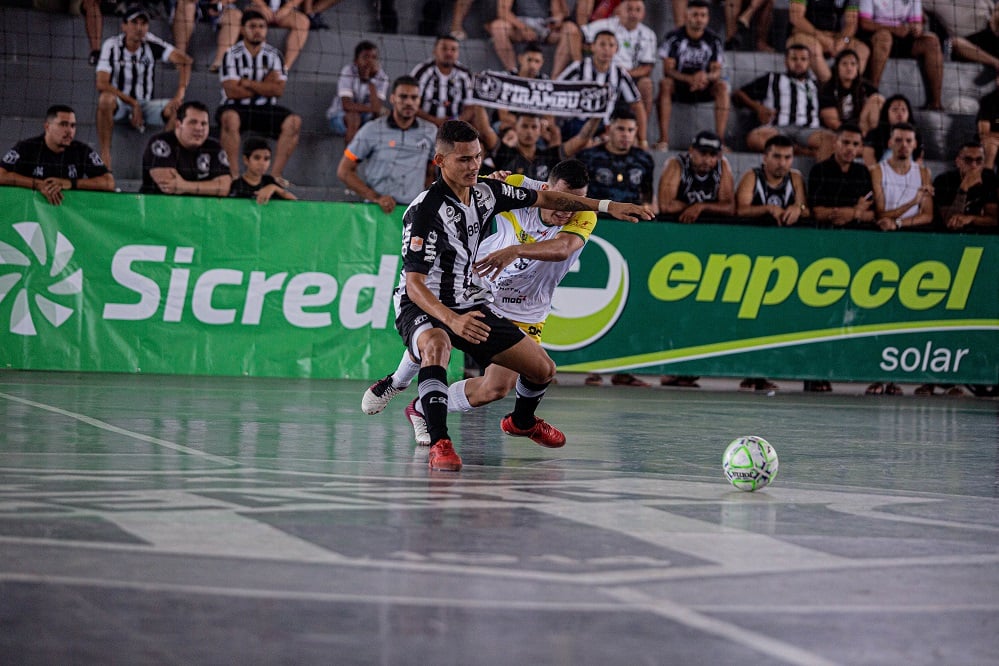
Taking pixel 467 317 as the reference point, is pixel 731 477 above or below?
below

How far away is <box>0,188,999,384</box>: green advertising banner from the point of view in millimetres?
13664

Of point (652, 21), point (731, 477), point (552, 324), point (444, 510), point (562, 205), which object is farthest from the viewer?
point (652, 21)

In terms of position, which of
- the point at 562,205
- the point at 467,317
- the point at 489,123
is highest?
the point at 489,123

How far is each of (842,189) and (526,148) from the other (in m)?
3.83

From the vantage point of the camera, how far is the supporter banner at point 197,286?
44.6ft

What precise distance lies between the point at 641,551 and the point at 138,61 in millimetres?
12312

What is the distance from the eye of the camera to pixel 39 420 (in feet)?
29.5

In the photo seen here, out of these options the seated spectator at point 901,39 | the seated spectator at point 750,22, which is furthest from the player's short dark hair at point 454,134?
the seated spectator at point 901,39

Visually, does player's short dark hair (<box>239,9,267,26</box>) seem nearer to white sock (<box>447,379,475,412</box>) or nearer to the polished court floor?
the polished court floor

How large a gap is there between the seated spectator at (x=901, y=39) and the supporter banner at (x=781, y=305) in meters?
4.05

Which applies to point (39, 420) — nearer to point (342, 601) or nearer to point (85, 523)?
point (85, 523)

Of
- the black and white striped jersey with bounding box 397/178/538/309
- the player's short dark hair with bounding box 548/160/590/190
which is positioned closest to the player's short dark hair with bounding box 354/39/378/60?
the player's short dark hair with bounding box 548/160/590/190

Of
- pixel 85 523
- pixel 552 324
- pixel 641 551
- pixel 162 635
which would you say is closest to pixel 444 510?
pixel 641 551

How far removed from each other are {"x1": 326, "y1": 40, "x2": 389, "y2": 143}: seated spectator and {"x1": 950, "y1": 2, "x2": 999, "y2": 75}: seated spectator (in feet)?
29.2
